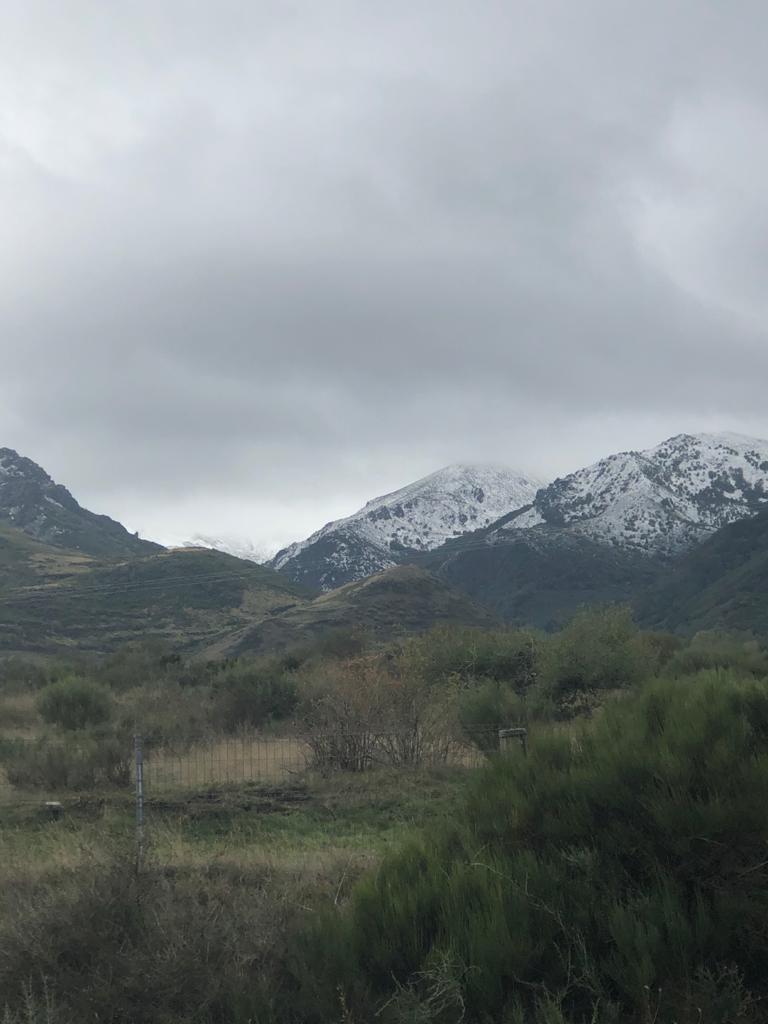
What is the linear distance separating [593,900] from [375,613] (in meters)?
66.3

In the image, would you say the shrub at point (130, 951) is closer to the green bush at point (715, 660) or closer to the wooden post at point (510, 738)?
the wooden post at point (510, 738)

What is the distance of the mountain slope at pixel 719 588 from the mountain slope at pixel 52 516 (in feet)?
225

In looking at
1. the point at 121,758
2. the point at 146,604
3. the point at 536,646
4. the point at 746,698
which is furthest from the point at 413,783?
the point at 146,604

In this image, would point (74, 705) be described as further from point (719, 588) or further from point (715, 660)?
point (719, 588)

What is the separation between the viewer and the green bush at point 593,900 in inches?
228

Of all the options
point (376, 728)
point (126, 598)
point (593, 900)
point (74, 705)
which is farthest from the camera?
point (126, 598)

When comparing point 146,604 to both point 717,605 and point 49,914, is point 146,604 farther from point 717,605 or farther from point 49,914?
point 49,914

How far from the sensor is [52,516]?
481 feet

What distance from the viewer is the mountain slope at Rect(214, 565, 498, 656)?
6412 centimetres

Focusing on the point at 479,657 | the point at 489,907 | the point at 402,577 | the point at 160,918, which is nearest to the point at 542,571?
the point at 402,577

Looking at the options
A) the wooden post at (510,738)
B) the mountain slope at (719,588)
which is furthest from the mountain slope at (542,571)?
the wooden post at (510,738)

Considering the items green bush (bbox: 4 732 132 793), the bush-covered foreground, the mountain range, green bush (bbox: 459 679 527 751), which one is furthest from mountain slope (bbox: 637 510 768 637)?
the bush-covered foreground

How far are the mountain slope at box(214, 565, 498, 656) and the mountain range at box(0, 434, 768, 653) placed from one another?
19cm

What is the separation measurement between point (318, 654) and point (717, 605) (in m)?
66.8
